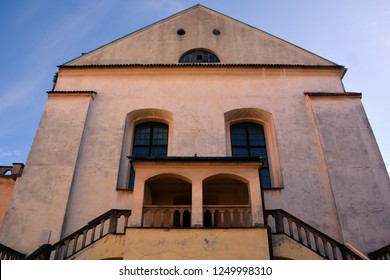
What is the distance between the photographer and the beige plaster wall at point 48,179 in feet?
34.6

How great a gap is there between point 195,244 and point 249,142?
19.8ft

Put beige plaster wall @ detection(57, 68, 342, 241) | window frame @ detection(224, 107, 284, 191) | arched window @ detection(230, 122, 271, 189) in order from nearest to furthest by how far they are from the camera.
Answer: beige plaster wall @ detection(57, 68, 342, 241) < window frame @ detection(224, 107, 284, 191) < arched window @ detection(230, 122, 271, 189)

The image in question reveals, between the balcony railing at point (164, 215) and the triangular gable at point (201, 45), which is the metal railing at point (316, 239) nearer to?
the balcony railing at point (164, 215)

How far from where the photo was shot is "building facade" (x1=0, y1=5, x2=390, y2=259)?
901 centimetres

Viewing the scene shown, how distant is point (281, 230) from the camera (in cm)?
918

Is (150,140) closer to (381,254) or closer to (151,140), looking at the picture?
(151,140)

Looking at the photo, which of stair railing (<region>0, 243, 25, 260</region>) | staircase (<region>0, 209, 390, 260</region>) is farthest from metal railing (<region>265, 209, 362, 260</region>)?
stair railing (<region>0, 243, 25, 260</region>)

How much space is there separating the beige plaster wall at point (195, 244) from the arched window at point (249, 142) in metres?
4.42

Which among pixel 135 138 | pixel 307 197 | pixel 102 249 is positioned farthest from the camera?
pixel 135 138

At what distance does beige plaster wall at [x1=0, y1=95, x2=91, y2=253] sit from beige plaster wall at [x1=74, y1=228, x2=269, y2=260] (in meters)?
3.42

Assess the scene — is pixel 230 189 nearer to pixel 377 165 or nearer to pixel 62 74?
pixel 377 165

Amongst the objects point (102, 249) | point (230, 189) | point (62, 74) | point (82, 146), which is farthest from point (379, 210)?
point (62, 74)

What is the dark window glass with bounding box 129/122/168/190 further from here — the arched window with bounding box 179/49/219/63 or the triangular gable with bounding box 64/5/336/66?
the arched window with bounding box 179/49/219/63

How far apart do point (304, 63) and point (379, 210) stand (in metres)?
7.01
